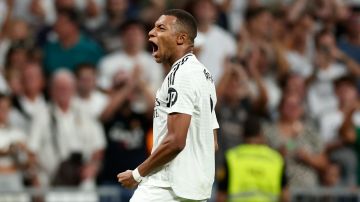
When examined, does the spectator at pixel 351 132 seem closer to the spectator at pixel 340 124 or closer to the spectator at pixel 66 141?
the spectator at pixel 340 124

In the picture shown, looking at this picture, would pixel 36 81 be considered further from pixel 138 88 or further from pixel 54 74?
pixel 138 88

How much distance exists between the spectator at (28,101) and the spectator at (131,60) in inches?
38.9

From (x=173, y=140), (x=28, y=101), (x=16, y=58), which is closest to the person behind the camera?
(x=173, y=140)

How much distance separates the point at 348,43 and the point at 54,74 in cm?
494

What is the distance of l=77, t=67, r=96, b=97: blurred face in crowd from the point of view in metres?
12.2

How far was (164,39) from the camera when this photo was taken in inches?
259

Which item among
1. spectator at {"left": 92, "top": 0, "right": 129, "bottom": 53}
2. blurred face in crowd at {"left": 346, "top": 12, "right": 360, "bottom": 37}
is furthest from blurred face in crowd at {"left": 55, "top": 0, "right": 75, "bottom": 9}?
blurred face in crowd at {"left": 346, "top": 12, "right": 360, "bottom": 37}

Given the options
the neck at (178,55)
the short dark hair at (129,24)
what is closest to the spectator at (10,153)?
the short dark hair at (129,24)

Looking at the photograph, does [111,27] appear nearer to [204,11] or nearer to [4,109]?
[204,11]

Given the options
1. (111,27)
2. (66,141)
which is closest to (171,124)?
(66,141)

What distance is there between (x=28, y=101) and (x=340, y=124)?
424cm

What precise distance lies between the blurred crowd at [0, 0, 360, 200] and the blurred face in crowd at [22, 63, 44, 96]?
15mm

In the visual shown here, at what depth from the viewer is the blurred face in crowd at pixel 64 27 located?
12906mm

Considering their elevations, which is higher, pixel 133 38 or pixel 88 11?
pixel 88 11
